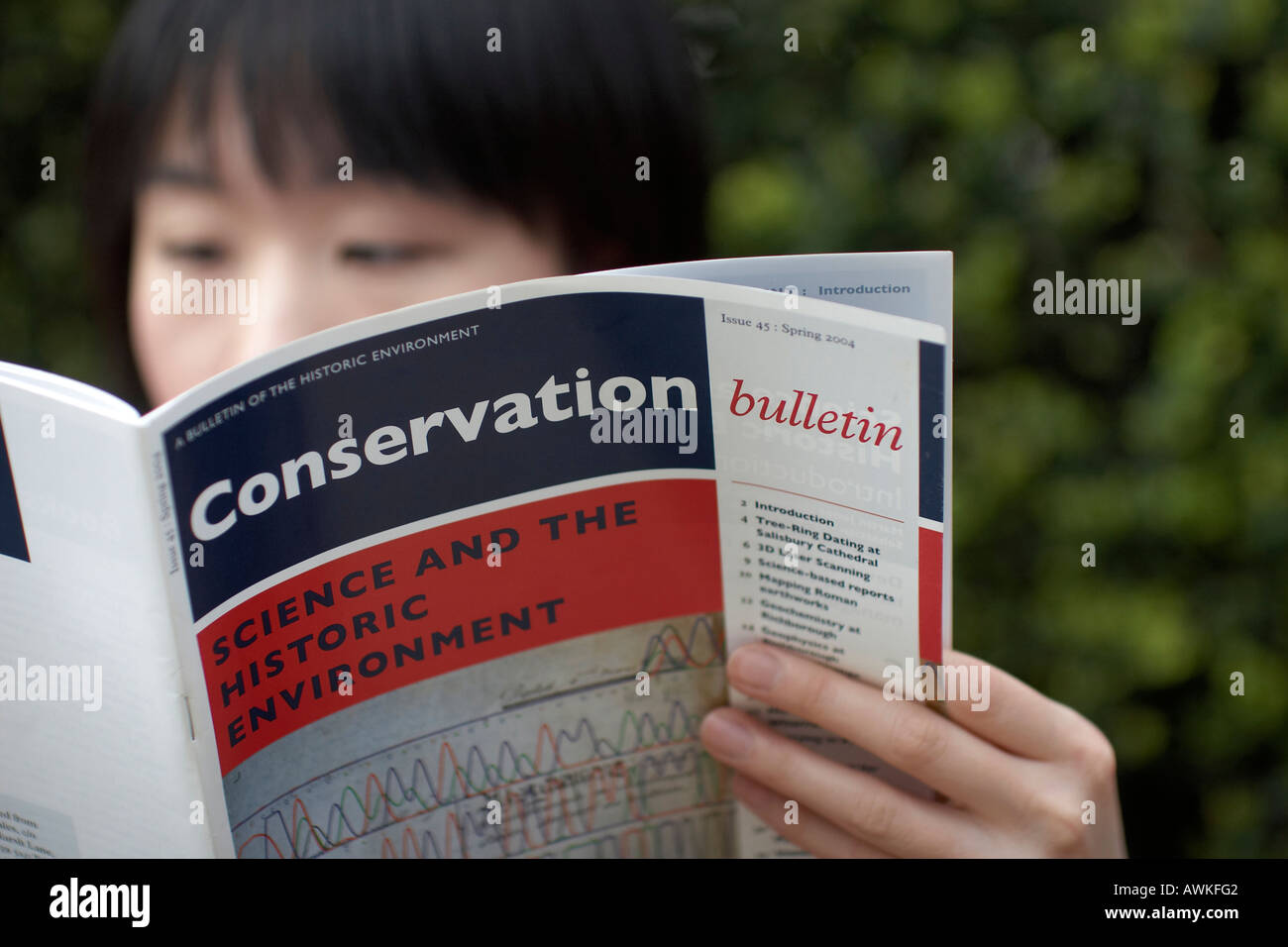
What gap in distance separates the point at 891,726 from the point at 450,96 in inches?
19.9

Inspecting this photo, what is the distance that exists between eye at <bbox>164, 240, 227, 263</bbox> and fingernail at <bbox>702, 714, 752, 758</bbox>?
457 mm

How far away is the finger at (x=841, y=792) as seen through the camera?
60cm

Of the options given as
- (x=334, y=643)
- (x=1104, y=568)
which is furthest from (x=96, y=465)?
(x=1104, y=568)

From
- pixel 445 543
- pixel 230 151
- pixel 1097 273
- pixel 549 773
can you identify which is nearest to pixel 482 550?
pixel 445 543

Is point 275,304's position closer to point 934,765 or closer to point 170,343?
point 170,343

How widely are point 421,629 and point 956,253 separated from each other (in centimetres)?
84

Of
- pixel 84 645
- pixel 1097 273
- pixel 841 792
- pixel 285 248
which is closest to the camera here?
pixel 84 645

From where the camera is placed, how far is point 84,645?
499mm

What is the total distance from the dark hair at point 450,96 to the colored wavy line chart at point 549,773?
0.33 meters

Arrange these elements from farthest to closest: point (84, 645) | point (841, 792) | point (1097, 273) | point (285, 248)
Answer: point (1097, 273) → point (285, 248) → point (841, 792) → point (84, 645)

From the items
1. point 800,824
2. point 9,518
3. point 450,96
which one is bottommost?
point 800,824

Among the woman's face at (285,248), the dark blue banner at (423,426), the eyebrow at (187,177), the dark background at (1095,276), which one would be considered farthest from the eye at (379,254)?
the dark background at (1095,276)

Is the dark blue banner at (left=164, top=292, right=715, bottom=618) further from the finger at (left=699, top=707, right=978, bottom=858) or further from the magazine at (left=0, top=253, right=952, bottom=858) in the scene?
the finger at (left=699, top=707, right=978, bottom=858)

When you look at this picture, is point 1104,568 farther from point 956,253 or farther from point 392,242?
point 392,242
